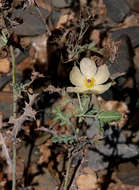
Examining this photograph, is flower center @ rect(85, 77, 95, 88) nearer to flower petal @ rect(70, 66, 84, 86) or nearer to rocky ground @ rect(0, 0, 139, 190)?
flower petal @ rect(70, 66, 84, 86)

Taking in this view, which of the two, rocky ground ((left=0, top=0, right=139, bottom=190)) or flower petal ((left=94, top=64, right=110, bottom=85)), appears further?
rocky ground ((left=0, top=0, right=139, bottom=190))

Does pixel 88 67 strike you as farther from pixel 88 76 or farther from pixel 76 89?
pixel 76 89

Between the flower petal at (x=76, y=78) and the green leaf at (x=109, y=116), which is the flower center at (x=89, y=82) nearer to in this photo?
the flower petal at (x=76, y=78)

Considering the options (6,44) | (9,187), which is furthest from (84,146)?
(9,187)

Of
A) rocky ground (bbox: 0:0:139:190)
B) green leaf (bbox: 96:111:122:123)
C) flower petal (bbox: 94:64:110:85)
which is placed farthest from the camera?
rocky ground (bbox: 0:0:139:190)

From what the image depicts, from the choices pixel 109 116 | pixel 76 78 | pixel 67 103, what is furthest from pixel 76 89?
pixel 67 103

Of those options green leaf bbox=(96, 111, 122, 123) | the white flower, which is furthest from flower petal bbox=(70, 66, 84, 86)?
green leaf bbox=(96, 111, 122, 123)
